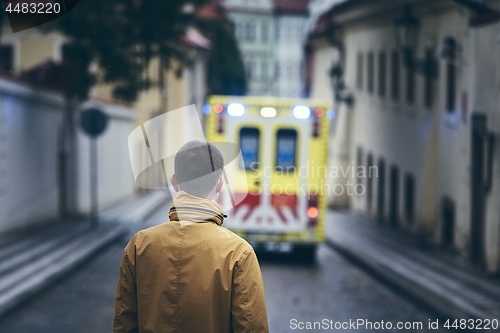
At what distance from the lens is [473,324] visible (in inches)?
362

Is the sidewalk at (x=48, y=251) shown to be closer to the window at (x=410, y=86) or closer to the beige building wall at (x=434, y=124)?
the beige building wall at (x=434, y=124)

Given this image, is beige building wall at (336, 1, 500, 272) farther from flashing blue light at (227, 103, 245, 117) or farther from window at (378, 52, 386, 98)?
flashing blue light at (227, 103, 245, 117)

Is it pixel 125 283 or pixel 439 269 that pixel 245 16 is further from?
pixel 125 283

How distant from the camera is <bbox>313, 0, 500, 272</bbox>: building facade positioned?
43.4 feet

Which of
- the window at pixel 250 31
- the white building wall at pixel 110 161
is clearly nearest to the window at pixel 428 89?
the white building wall at pixel 110 161

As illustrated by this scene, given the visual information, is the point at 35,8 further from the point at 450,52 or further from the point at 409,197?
the point at 409,197

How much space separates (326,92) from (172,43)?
16.0m

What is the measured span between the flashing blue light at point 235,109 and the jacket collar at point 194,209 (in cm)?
1115

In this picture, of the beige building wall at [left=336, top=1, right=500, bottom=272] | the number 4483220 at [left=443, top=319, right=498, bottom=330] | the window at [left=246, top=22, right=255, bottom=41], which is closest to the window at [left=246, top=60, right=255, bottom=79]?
the window at [left=246, top=22, right=255, bottom=41]

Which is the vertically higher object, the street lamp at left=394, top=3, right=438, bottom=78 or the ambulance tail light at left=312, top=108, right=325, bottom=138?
the street lamp at left=394, top=3, right=438, bottom=78

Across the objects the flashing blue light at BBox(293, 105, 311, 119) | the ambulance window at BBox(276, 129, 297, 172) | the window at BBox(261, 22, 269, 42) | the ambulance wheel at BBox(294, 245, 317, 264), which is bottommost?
the ambulance wheel at BBox(294, 245, 317, 264)

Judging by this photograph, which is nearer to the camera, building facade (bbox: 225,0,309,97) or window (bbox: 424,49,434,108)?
window (bbox: 424,49,434,108)

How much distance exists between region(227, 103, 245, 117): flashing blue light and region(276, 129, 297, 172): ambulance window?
72 centimetres

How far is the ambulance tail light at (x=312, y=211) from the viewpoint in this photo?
587 inches
